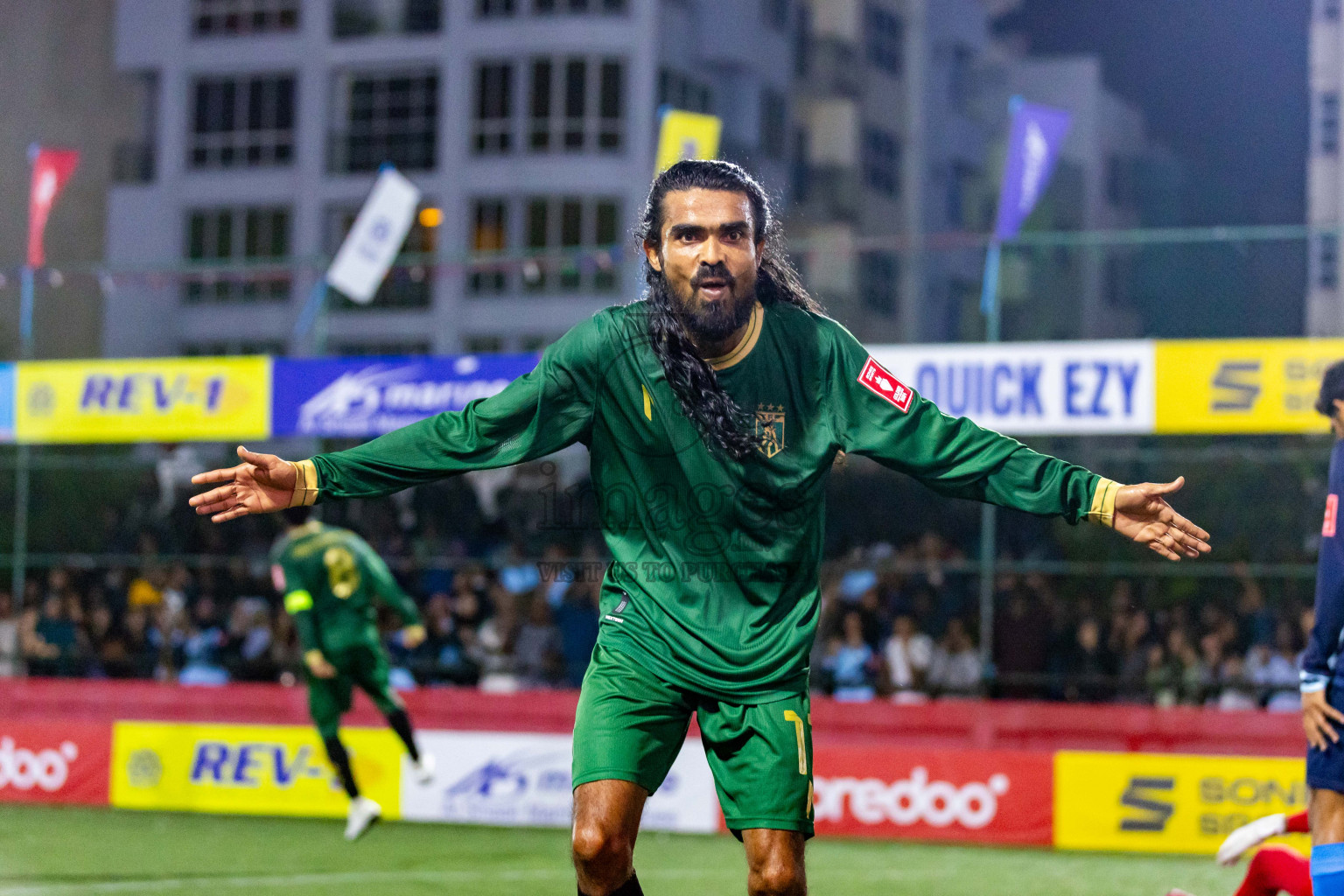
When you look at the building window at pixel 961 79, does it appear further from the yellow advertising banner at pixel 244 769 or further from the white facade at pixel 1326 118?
the yellow advertising banner at pixel 244 769

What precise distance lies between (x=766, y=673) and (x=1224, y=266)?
109 feet

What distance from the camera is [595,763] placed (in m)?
4.39

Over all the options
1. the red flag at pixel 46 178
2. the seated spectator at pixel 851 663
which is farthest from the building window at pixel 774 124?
the seated spectator at pixel 851 663

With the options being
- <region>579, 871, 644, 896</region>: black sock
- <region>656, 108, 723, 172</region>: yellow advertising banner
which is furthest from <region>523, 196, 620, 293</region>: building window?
<region>579, 871, 644, 896</region>: black sock

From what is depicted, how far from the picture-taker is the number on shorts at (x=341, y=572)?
1145 cm

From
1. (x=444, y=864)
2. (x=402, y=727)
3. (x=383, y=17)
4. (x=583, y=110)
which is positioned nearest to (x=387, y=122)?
(x=383, y=17)

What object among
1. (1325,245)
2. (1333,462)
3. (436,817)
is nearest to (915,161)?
(1325,245)

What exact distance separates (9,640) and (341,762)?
611 cm

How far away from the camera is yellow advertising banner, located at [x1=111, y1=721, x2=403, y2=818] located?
41.5 ft

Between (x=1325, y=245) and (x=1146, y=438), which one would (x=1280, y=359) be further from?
(x=1146, y=438)

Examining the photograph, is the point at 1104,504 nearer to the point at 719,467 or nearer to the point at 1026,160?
the point at 719,467

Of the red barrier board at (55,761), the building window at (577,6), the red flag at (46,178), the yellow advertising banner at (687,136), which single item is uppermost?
the building window at (577,6)

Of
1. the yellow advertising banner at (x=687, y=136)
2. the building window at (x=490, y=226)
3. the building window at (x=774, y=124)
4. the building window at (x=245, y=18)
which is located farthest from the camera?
the building window at (x=774, y=124)

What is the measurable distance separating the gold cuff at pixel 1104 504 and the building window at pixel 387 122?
109ft
